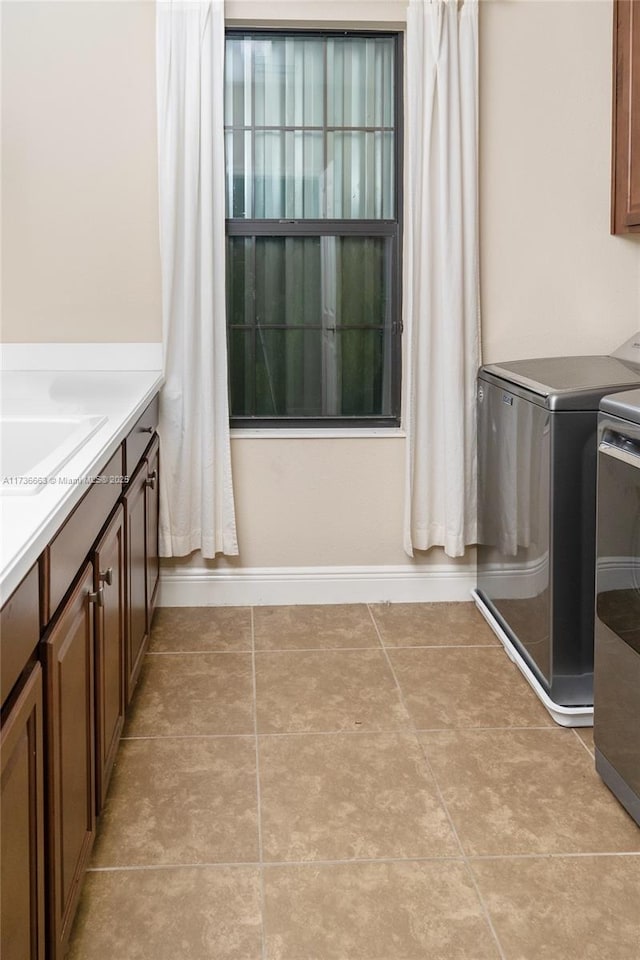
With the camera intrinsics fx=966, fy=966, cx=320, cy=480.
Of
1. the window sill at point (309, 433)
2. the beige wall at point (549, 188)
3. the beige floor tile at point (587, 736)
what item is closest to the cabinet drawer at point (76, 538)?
the window sill at point (309, 433)

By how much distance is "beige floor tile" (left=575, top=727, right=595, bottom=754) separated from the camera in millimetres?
2561

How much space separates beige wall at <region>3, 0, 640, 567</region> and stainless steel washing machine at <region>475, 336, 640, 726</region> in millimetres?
521

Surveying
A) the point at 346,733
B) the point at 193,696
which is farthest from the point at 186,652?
the point at 346,733

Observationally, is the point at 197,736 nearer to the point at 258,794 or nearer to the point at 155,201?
the point at 258,794

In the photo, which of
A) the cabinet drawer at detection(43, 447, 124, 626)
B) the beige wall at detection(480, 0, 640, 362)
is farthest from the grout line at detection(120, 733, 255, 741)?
the beige wall at detection(480, 0, 640, 362)

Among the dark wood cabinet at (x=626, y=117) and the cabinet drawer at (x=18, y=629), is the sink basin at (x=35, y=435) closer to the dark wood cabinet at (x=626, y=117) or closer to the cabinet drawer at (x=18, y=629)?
the cabinet drawer at (x=18, y=629)

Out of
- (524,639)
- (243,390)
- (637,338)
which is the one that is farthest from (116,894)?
(637,338)

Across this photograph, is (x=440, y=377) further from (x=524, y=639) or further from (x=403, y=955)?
(x=403, y=955)

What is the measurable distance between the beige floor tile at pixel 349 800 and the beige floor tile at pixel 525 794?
60mm

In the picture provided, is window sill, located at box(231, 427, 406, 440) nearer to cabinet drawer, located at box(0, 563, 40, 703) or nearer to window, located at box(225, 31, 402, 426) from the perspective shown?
window, located at box(225, 31, 402, 426)

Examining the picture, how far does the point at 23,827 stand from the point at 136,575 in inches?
57.1

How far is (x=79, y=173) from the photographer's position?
3400 mm

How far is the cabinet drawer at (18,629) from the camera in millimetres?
1256

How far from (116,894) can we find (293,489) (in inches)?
76.3
